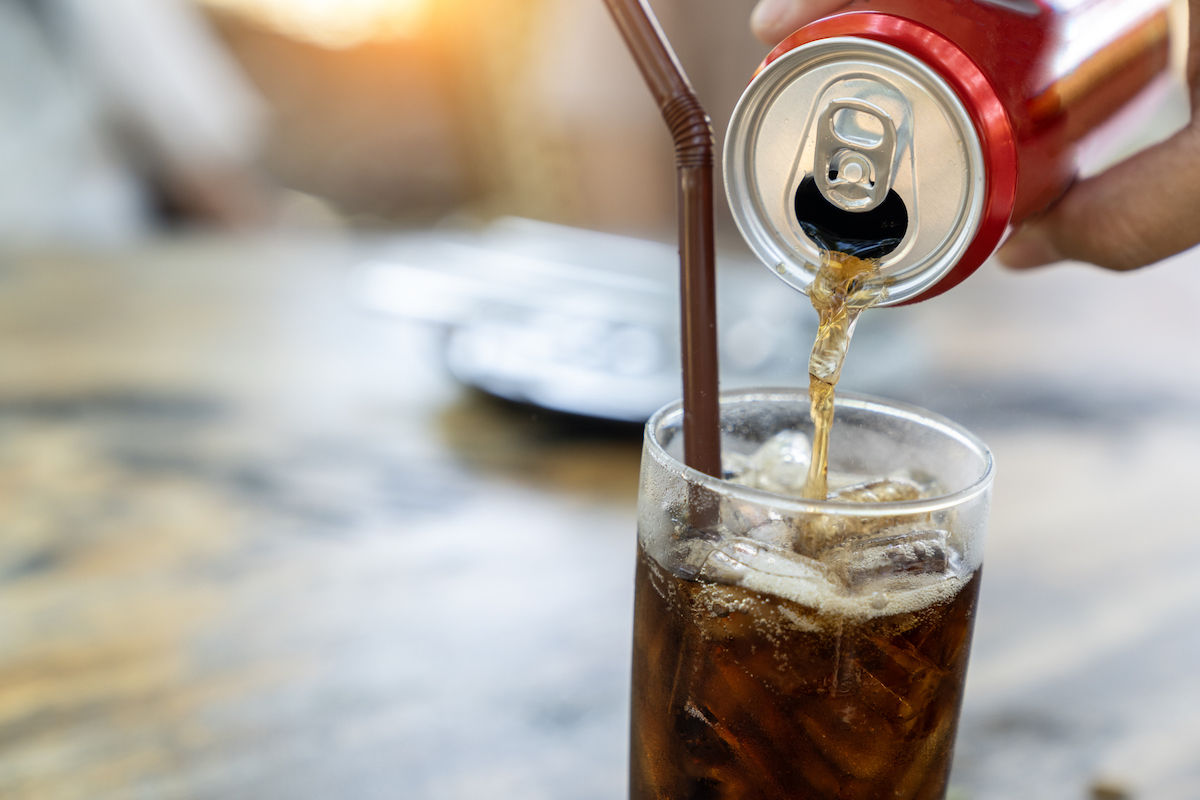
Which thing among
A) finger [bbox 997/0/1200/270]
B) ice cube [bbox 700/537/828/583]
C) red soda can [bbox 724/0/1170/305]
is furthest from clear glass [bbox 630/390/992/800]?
finger [bbox 997/0/1200/270]

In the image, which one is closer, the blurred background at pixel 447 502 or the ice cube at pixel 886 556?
the ice cube at pixel 886 556

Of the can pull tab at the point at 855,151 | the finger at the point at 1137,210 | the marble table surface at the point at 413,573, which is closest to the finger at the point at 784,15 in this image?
the can pull tab at the point at 855,151

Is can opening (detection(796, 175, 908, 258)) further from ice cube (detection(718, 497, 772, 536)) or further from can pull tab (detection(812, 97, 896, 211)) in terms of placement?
ice cube (detection(718, 497, 772, 536))

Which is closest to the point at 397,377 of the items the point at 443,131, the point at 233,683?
the point at 233,683

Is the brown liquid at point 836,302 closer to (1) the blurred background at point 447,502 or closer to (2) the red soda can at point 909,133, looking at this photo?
(2) the red soda can at point 909,133

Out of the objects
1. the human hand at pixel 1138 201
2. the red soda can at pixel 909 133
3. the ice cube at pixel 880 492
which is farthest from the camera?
the human hand at pixel 1138 201

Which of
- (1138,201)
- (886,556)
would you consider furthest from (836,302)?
(1138,201)

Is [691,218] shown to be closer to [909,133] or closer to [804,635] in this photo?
[909,133]
